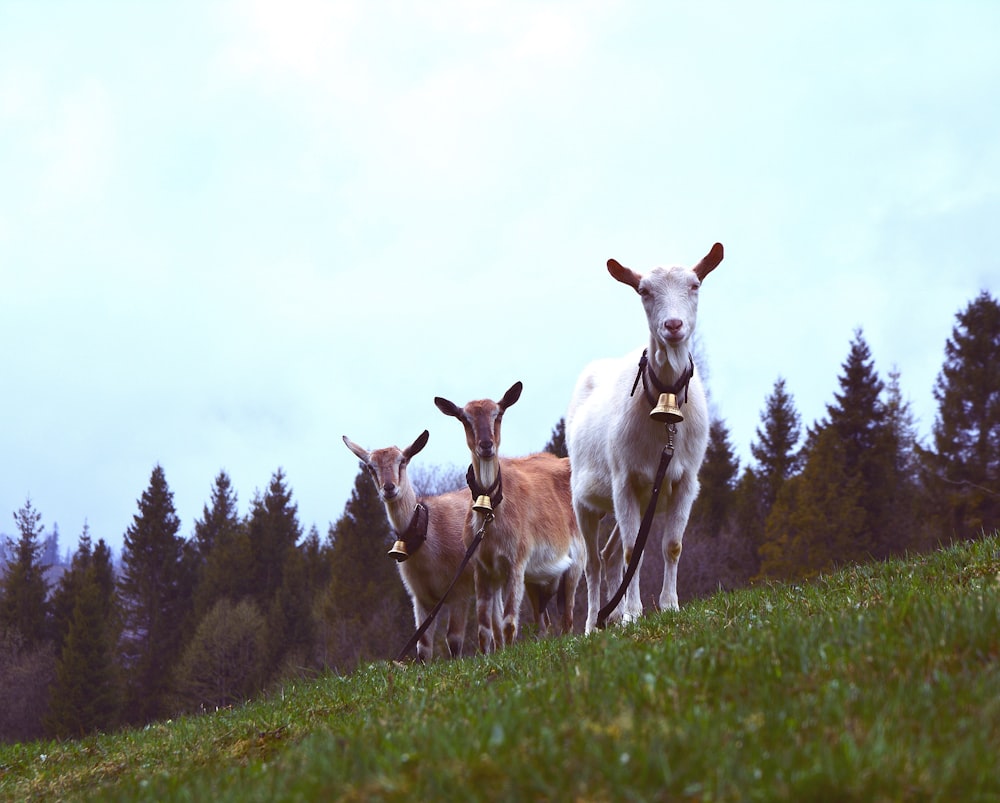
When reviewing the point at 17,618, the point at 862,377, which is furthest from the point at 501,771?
the point at 17,618

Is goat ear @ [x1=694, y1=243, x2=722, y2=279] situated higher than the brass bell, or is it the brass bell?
goat ear @ [x1=694, y1=243, x2=722, y2=279]

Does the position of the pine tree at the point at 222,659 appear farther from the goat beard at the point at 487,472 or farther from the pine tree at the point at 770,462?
the goat beard at the point at 487,472

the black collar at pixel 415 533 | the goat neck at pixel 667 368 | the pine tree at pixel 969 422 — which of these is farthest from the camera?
the pine tree at pixel 969 422

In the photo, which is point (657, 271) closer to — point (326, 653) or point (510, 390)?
point (510, 390)

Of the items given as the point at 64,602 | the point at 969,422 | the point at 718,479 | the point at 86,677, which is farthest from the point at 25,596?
the point at 969,422

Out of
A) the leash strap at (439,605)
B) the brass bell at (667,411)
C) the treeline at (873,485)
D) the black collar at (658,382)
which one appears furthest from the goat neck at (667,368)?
the treeline at (873,485)

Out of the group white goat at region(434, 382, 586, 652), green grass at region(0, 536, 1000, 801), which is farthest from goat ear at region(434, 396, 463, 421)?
green grass at region(0, 536, 1000, 801)

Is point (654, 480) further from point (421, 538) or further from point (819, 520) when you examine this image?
point (819, 520)

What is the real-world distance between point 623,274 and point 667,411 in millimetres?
1376

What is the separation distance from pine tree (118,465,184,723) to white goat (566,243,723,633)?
64788 millimetres

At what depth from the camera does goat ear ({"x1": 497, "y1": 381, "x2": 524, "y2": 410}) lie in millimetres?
12117

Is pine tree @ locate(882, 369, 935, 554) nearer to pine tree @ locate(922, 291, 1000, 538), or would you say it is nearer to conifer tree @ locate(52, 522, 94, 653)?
pine tree @ locate(922, 291, 1000, 538)

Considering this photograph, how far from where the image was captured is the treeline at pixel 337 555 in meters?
43.0

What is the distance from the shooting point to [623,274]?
28.3 feet
